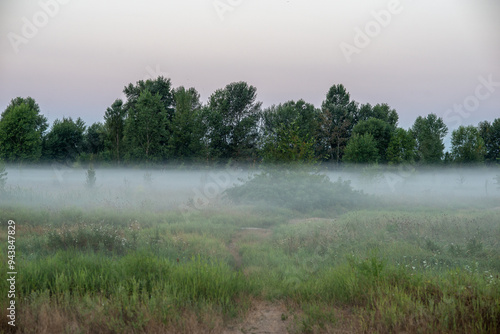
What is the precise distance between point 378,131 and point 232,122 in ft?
81.1

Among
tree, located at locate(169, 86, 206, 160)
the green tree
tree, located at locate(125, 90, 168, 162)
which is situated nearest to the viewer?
the green tree

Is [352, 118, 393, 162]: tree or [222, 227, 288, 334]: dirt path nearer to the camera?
[222, 227, 288, 334]: dirt path

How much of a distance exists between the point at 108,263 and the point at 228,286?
2.39 meters

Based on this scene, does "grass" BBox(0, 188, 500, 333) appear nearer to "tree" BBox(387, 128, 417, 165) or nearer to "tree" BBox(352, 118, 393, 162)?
"tree" BBox(387, 128, 417, 165)

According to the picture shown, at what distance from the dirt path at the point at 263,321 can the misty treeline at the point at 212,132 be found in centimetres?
2788

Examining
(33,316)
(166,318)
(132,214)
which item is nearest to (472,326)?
(166,318)

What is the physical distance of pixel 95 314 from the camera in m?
4.40

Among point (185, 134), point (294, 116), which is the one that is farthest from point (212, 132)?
point (294, 116)

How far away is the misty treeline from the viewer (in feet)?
134

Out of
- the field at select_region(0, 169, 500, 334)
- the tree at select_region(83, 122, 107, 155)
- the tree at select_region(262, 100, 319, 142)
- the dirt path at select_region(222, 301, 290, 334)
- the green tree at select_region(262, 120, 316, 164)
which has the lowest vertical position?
the dirt path at select_region(222, 301, 290, 334)

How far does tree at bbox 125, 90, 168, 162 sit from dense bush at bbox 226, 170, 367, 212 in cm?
2150

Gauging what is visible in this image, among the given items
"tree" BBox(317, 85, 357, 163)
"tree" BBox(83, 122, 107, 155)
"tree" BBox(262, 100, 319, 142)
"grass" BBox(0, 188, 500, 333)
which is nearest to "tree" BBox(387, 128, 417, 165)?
"tree" BBox(317, 85, 357, 163)

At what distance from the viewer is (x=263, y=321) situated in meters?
4.86

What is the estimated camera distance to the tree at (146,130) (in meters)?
40.5
